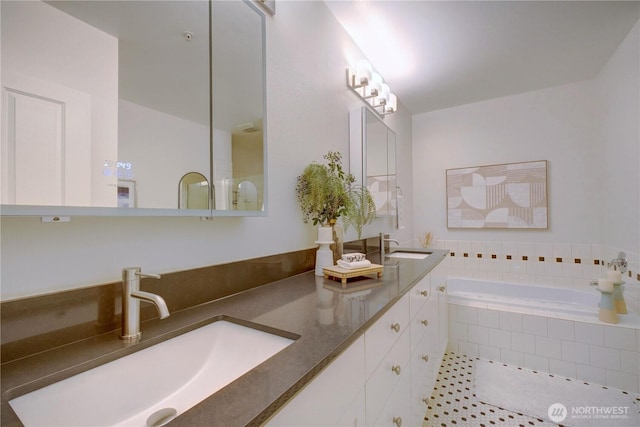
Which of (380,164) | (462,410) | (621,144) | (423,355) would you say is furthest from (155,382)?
(621,144)

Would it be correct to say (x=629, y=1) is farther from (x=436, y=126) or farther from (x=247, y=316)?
(x=247, y=316)

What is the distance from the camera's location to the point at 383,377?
889 mm

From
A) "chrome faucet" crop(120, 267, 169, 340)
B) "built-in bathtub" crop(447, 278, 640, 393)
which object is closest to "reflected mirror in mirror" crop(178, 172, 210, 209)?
"chrome faucet" crop(120, 267, 169, 340)

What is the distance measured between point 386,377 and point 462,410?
1132 millimetres

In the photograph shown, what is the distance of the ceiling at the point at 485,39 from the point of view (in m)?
1.71

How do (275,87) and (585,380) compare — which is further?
(585,380)

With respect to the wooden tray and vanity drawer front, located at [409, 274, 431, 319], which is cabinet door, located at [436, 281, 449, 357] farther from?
the wooden tray

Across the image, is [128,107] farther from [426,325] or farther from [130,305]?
[426,325]

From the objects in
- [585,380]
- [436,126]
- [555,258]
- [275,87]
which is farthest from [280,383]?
[436,126]

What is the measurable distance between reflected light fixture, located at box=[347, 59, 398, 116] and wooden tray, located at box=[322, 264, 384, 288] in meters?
1.35

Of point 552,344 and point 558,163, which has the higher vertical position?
point 558,163

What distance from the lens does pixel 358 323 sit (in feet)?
2.43

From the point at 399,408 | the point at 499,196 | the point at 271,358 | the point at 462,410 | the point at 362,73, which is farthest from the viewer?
the point at 499,196

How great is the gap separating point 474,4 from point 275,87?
140cm
